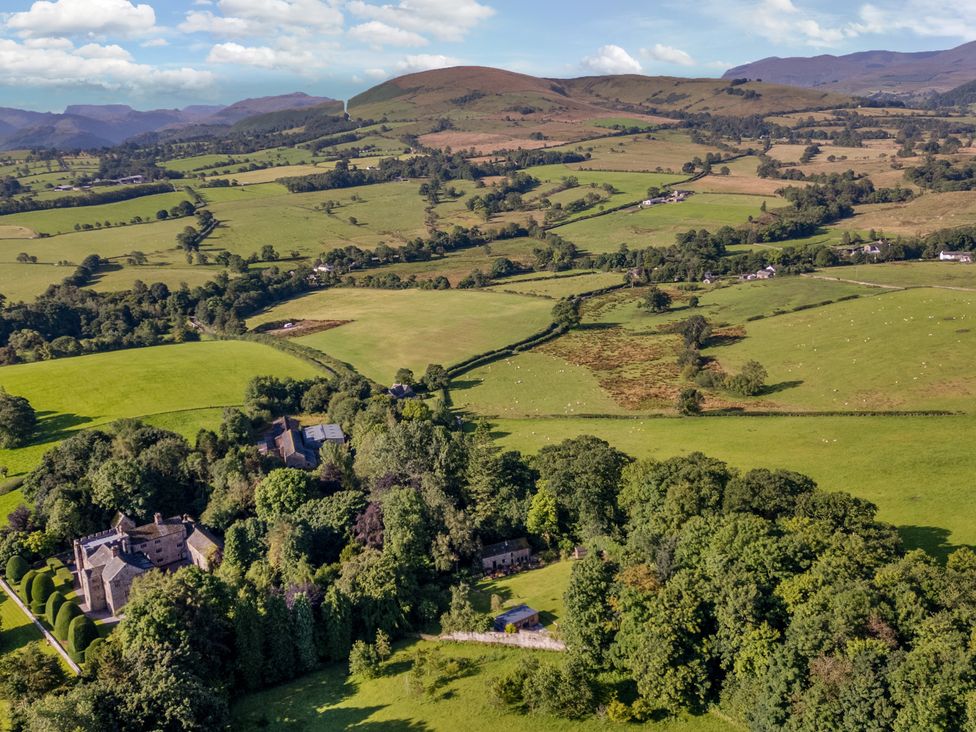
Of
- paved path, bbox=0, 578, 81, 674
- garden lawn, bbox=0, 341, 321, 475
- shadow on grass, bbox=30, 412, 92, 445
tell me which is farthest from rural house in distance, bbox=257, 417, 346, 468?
paved path, bbox=0, 578, 81, 674

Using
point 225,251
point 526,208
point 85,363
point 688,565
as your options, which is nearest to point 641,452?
point 688,565

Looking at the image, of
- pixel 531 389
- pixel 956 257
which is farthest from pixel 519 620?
pixel 956 257

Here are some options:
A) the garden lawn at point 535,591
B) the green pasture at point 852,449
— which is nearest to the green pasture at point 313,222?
the green pasture at point 852,449

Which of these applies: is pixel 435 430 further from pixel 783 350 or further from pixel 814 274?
pixel 814 274

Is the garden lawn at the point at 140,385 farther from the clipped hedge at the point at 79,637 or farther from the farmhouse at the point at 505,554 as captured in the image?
the farmhouse at the point at 505,554

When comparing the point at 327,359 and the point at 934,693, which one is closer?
the point at 934,693
